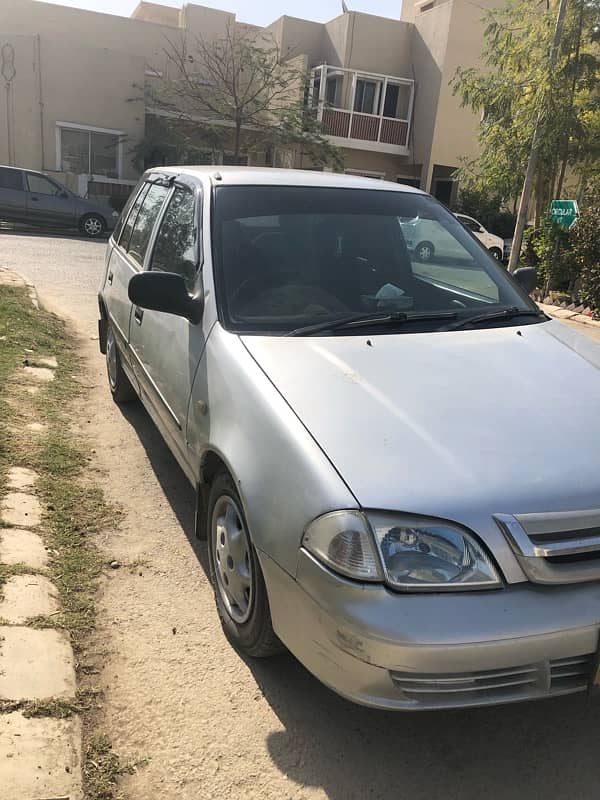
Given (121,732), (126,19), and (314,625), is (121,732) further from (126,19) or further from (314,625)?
(126,19)

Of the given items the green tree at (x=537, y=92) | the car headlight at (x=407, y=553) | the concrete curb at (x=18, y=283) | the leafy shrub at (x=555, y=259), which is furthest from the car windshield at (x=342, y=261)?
the green tree at (x=537, y=92)

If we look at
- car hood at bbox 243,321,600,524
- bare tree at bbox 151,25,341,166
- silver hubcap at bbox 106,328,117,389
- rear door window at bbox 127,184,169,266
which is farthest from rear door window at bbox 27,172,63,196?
car hood at bbox 243,321,600,524

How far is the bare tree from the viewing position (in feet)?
82.9

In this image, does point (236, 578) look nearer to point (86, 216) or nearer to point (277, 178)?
point (277, 178)

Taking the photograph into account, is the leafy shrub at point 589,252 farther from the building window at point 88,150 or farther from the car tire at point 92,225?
the building window at point 88,150

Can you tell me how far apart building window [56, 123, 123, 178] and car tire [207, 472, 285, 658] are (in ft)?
80.9

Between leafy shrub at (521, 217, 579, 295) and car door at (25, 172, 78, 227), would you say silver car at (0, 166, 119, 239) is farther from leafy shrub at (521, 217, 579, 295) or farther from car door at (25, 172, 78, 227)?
leafy shrub at (521, 217, 579, 295)

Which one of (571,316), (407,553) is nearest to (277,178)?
(407,553)

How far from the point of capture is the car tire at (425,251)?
396cm

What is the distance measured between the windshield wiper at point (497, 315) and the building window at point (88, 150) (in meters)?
24.3

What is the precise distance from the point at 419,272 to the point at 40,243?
14.4 meters

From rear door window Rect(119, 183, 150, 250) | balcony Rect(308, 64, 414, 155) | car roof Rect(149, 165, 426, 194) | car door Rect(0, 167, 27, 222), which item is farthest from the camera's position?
balcony Rect(308, 64, 414, 155)

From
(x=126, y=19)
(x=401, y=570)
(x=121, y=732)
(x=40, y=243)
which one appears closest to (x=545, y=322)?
(x=401, y=570)

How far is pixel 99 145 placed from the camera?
24.9 m
